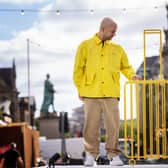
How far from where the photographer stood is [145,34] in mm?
7434

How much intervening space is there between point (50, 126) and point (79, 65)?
32601 mm

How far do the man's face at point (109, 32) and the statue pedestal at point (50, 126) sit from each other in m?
31.8

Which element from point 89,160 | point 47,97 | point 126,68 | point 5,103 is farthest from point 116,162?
point 5,103

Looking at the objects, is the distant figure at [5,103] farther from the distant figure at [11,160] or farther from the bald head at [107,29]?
the bald head at [107,29]

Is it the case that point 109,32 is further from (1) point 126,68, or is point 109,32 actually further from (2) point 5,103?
(2) point 5,103

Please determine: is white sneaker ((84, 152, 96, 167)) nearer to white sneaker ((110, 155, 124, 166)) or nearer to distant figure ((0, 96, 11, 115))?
white sneaker ((110, 155, 124, 166))

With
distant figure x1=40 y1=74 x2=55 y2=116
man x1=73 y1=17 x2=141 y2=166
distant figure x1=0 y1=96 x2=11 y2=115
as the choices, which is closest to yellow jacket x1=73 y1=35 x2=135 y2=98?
man x1=73 y1=17 x2=141 y2=166

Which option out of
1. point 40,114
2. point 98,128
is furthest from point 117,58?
point 40,114

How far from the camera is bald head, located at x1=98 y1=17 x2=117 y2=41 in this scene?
22.6ft

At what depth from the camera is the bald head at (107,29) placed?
22.6ft

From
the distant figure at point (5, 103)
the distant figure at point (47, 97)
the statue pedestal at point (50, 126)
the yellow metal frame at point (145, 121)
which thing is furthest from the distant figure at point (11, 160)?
the distant figure at point (5, 103)

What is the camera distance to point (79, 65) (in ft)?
23.2

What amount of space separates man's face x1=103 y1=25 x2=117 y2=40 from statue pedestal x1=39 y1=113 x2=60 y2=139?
31777mm

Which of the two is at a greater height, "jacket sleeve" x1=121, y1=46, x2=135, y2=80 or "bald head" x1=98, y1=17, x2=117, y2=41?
"bald head" x1=98, y1=17, x2=117, y2=41
